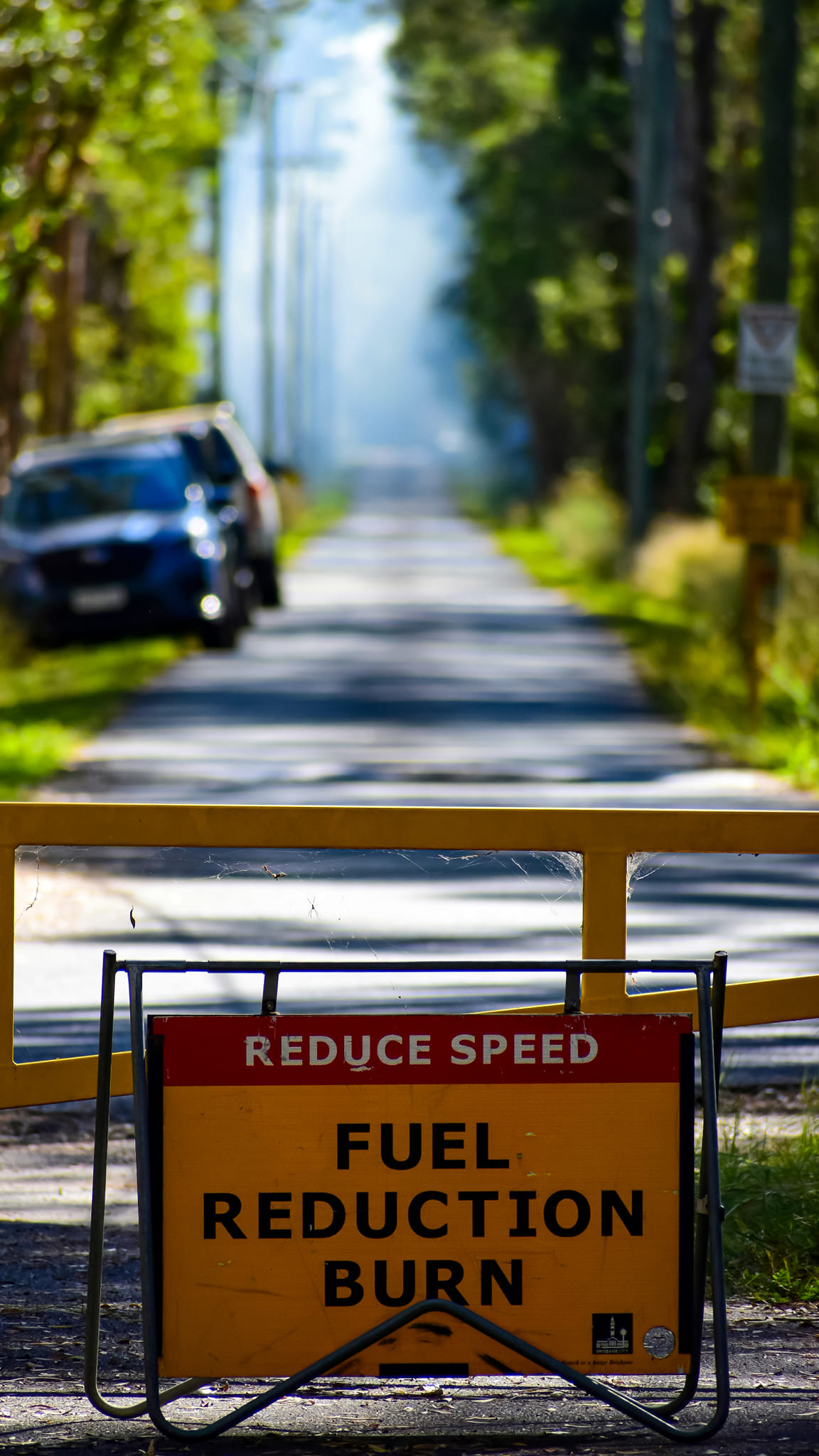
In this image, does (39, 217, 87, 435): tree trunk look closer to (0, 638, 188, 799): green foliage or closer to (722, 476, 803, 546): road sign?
(0, 638, 188, 799): green foliage

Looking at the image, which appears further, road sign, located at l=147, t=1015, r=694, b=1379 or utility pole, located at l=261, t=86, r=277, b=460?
utility pole, located at l=261, t=86, r=277, b=460

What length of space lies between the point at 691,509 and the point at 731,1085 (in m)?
28.3

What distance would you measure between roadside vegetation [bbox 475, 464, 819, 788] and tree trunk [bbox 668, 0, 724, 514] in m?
0.89

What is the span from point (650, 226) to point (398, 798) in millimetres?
21126

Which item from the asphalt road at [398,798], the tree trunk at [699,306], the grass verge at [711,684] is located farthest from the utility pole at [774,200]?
the tree trunk at [699,306]

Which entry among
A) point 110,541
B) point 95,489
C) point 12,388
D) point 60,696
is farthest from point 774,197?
point 12,388

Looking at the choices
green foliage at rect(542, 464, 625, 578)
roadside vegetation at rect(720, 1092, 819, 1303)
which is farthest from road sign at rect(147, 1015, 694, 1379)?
green foliage at rect(542, 464, 625, 578)

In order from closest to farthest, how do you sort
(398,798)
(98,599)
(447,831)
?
(447,831) → (398,798) → (98,599)

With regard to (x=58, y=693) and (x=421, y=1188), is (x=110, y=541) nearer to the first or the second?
(x=58, y=693)

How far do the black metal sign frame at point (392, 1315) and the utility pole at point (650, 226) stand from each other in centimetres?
2906

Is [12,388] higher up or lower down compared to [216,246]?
lower down

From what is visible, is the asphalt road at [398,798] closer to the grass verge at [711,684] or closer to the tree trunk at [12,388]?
the grass verge at [711,684]

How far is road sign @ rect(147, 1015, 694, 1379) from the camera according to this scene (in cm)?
455

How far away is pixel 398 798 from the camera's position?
1379 centimetres
